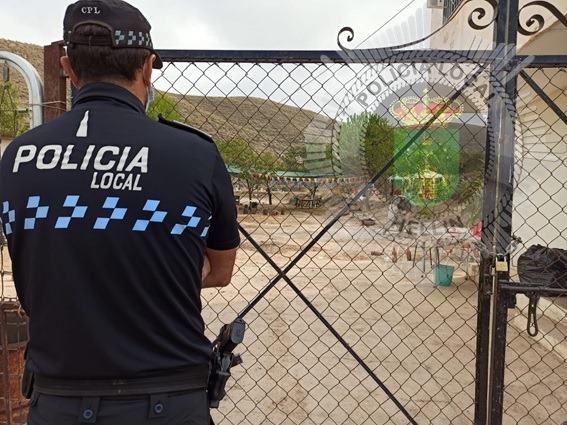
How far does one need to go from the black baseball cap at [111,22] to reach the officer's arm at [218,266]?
2.11 ft

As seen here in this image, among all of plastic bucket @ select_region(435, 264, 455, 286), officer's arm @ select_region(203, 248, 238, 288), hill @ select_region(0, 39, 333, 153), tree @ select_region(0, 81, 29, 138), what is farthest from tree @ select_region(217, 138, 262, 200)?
plastic bucket @ select_region(435, 264, 455, 286)

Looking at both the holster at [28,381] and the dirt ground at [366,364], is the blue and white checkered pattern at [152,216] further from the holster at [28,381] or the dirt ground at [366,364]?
the dirt ground at [366,364]

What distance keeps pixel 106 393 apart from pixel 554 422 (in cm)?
364

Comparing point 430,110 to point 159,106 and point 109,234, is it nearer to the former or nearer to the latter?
point 159,106

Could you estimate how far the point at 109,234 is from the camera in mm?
1315

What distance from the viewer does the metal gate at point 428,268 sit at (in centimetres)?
236

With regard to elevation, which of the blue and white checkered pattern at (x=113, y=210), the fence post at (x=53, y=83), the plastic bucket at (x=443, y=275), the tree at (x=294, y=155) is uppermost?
the fence post at (x=53, y=83)

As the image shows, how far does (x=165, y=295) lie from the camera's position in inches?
54.9

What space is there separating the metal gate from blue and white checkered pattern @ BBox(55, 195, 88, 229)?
112cm

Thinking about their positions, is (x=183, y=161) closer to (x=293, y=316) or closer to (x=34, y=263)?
(x=34, y=263)

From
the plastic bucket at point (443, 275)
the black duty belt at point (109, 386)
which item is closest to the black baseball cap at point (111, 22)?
the black duty belt at point (109, 386)

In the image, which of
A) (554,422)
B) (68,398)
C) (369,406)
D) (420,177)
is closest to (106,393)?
(68,398)

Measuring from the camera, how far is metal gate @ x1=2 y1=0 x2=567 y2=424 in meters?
2.36

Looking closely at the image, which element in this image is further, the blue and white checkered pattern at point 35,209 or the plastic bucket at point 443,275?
the plastic bucket at point 443,275
